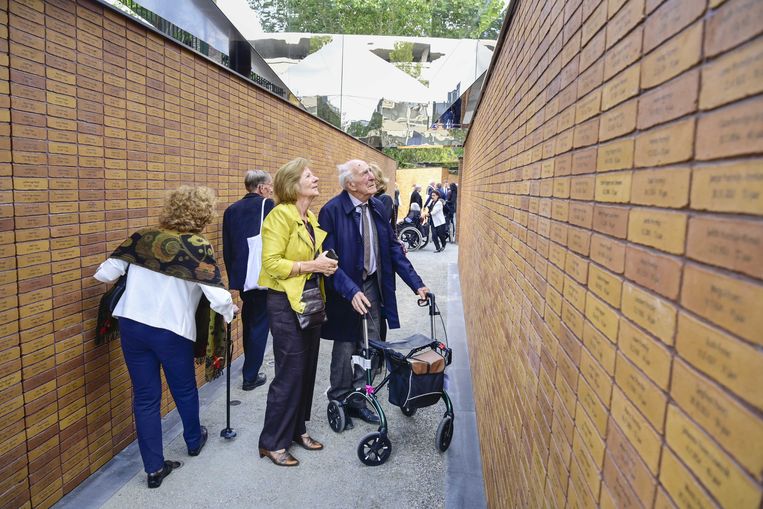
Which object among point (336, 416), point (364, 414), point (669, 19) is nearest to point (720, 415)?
point (669, 19)

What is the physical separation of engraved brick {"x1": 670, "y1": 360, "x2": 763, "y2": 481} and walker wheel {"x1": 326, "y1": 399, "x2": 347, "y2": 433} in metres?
3.41

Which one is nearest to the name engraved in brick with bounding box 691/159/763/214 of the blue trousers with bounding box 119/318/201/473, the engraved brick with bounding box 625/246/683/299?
the engraved brick with bounding box 625/246/683/299

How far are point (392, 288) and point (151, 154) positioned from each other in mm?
2096

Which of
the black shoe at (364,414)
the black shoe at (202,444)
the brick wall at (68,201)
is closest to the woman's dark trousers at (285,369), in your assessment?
the black shoe at (202,444)

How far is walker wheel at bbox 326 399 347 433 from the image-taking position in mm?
3973

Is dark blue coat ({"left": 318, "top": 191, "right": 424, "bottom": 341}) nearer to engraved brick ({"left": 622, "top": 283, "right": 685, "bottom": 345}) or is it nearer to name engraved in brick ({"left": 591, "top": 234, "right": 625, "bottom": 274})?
name engraved in brick ({"left": 591, "top": 234, "right": 625, "bottom": 274})

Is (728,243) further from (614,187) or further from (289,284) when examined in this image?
(289,284)

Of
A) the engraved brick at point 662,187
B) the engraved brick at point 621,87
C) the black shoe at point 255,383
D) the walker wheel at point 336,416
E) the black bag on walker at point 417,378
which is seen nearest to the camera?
the engraved brick at point 662,187

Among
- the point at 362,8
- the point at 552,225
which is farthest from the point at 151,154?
the point at 362,8

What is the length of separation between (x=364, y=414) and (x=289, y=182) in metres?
1.98

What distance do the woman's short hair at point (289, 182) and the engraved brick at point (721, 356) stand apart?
2892 mm

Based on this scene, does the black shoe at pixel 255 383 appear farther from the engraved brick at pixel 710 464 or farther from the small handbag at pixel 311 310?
the engraved brick at pixel 710 464

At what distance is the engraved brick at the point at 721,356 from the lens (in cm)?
61

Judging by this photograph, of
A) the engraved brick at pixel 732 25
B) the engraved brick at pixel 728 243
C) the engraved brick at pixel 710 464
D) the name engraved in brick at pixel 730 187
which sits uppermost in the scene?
the engraved brick at pixel 732 25
